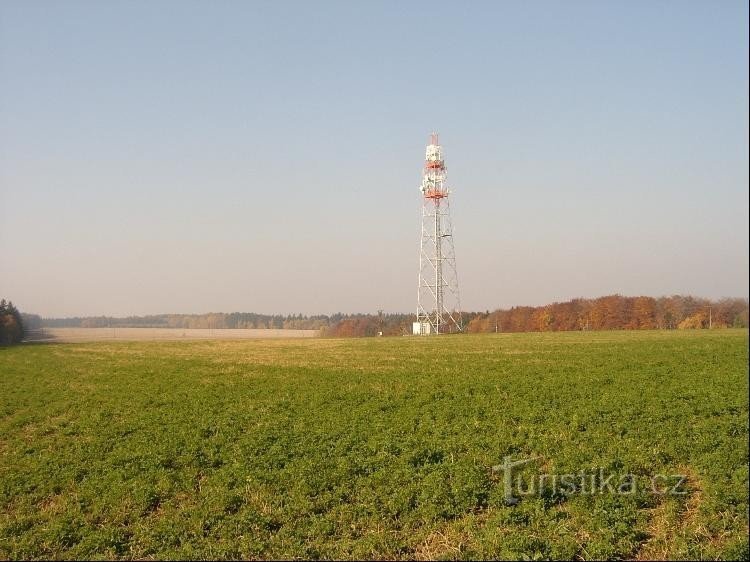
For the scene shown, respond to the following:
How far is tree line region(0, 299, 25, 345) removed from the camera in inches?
4050

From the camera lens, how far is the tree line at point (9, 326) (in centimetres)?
10288

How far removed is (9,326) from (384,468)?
113 m

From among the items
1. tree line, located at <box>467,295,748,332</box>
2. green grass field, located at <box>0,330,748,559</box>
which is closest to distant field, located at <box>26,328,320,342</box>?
tree line, located at <box>467,295,748,332</box>

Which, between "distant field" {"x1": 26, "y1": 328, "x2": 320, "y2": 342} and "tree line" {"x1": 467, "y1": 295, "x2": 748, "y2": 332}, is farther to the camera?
"distant field" {"x1": 26, "y1": 328, "x2": 320, "y2": 342}

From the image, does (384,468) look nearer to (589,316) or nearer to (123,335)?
(589,316)

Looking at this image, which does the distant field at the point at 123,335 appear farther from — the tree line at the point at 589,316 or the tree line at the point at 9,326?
the tree line at the point at 589,316

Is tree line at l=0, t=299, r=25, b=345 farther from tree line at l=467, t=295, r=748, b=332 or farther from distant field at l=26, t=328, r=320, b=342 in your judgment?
tree line at l=467, t=295, r=748, b=332

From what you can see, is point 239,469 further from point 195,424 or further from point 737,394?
point 737,394

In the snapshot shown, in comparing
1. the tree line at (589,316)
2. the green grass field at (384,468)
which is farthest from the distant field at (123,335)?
the green grass field at (384,468)

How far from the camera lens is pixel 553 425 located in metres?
15.7

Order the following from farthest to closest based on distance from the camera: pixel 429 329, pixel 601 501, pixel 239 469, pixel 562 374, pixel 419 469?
pixel 429 329
pixel 562 374
pixel 239 469
pixel 419 469
pixel 601 501

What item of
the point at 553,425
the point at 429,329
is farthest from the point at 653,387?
the point at 429,329

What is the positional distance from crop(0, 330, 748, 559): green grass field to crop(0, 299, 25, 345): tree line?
9158 centimetres

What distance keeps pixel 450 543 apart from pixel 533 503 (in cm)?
201
